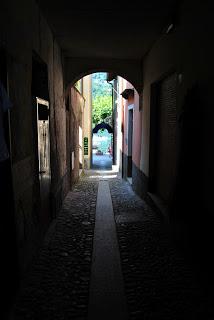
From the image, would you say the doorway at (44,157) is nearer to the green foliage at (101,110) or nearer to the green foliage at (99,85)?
the green foliage at (101,110)

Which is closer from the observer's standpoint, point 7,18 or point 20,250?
point 7,18

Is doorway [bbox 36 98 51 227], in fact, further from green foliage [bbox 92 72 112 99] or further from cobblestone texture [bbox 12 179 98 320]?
green foliage [bbox 92 72 112 99]

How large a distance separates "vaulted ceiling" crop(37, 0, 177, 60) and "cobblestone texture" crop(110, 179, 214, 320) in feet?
11.7

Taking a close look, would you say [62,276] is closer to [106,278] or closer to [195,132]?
[106,278]

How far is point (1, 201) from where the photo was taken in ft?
9.13

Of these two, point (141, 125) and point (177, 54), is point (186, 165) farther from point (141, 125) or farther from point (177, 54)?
point (141, 125)

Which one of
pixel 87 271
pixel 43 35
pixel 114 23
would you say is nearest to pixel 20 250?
pixel 87 271

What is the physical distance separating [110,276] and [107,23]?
426 centimetres

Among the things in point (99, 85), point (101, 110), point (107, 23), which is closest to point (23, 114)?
point (107, 23)

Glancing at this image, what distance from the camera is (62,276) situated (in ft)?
12.2

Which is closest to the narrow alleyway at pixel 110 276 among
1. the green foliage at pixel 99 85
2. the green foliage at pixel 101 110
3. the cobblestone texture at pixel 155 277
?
the cobblestone texture at pixel 155 277

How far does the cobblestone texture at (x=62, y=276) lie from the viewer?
3.00 metres

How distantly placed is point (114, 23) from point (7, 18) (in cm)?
294

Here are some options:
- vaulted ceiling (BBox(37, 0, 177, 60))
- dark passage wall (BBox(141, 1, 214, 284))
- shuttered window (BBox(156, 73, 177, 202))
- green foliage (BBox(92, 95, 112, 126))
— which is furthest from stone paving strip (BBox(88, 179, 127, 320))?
green foliage (BBox(92, 95, 112, 126))
